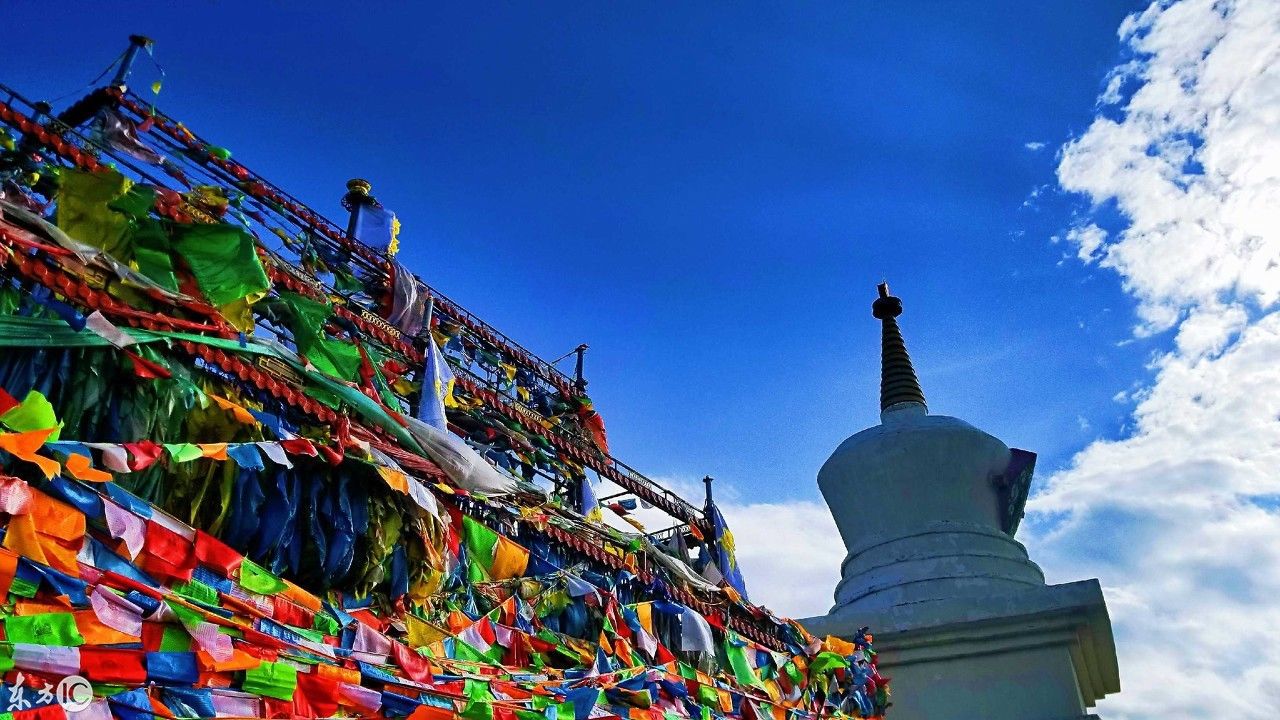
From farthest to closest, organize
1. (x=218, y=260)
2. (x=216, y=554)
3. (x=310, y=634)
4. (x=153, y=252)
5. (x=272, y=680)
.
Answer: (x=218, y=260), (x=153, y=252), (x=310, y=634), (x=216, y=554), (x=272, y=680)

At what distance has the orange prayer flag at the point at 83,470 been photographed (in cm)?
500

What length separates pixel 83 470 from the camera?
5.05 m

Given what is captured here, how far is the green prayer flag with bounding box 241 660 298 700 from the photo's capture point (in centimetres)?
526

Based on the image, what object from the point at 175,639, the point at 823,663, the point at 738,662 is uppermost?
the point at 823,663

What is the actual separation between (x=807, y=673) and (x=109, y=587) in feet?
29.6

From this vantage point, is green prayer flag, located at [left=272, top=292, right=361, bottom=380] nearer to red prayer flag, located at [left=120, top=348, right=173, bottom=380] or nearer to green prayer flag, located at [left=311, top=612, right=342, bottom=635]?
red prayer flag, located at [left=120, top=348, right=173, bottom=380]

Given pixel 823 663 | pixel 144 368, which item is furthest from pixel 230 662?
pixel 823 663

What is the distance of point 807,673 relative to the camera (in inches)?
464

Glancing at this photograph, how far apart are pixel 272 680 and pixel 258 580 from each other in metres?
0.85

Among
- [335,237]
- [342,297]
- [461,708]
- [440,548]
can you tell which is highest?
[335,237]

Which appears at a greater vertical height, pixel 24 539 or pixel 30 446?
pixel 30 446

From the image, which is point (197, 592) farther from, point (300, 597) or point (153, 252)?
point (153, 252)

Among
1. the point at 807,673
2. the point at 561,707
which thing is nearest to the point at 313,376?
the point at 561,707

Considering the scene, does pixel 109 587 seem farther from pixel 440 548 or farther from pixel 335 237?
pixel 335 237
